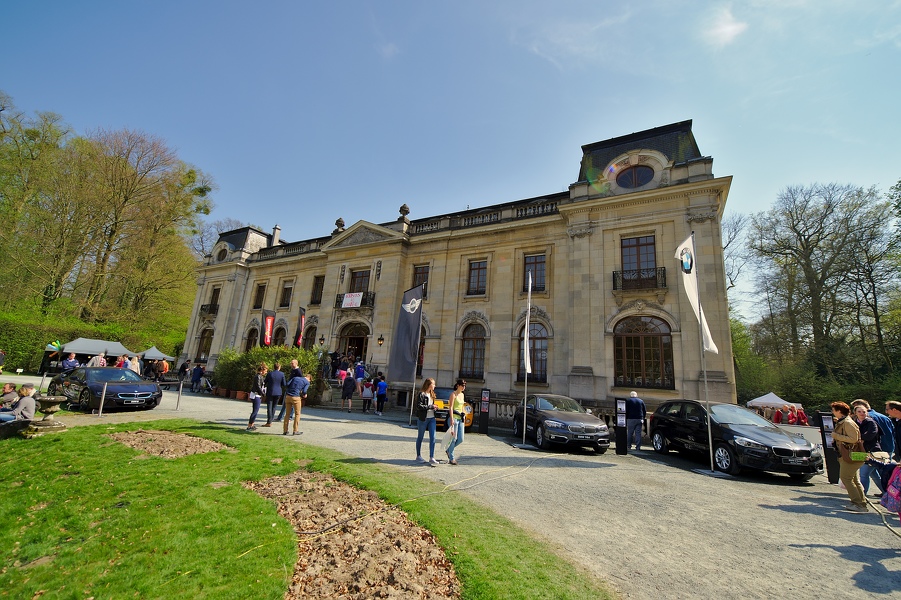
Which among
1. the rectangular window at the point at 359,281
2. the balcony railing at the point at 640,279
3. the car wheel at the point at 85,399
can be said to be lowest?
the car wheel at the point at 85,399

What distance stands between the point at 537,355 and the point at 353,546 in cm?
1562

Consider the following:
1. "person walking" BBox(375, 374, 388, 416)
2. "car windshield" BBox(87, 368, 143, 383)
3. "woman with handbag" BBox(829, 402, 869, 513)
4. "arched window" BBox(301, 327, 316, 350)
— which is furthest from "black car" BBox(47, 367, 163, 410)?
"woman with handbag" BBox(829, 402, 869, 513)

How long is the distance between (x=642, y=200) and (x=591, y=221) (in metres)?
2.29

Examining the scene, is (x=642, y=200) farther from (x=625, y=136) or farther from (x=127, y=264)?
(x=127, y=264)

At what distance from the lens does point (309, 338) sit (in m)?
26.1

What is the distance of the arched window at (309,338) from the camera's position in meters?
25.8

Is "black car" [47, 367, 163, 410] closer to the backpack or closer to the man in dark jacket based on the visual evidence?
the backpack

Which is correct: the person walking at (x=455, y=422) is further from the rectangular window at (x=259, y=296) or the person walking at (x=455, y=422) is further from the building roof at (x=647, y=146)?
the rectangular window at (x=259, y=296)

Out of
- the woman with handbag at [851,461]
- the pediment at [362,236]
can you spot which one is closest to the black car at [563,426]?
the woman with handbag at [851,461]

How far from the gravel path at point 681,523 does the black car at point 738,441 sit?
39 centimetres

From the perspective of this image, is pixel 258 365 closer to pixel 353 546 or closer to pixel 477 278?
pixel 477 278

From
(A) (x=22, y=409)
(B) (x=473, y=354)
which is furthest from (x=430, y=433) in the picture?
(B) (x=473, y=354)

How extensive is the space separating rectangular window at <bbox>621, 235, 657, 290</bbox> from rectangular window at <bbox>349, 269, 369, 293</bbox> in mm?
14824

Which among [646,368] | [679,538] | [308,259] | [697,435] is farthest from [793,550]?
[308,259]
